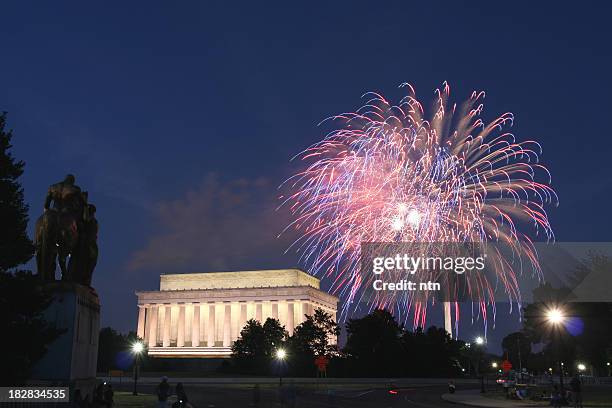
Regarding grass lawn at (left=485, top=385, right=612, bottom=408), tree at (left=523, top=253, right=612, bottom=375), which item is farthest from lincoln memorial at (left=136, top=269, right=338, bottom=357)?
grass lawn at (left=485, top=385, right=612, bottom=408)

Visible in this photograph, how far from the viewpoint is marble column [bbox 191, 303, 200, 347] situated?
147m

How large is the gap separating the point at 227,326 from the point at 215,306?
6003 mm

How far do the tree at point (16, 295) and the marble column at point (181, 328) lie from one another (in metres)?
130

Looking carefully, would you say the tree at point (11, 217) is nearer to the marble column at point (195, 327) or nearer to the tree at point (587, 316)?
the tree at point (587, 316)

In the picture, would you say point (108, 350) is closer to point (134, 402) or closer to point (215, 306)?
point (215, 306)

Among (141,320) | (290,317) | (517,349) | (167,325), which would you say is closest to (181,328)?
(167,325)

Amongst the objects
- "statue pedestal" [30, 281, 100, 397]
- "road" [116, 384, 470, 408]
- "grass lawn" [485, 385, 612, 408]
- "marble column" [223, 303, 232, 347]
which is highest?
"marble column" [223, 303, 232, 347]

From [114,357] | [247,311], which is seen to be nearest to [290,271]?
[247,311]

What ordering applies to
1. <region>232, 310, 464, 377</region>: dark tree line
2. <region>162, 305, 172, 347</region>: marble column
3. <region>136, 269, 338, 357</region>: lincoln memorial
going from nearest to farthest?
1. <region>232, 310, 464, 377</region>: dark tree line
2. <region>136, 269, 338, 357</region>: lincoln memorial
3. <region>162, 305, 172, 347</region>: marble column

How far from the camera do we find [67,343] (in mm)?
22891

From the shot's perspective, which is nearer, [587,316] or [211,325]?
[587,316]

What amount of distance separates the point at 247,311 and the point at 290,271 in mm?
13896

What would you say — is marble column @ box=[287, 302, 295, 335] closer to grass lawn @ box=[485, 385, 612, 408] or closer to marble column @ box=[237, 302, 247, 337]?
marble column @ box=[237, 302, 247, 337]

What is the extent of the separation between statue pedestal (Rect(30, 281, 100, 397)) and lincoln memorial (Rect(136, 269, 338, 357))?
116810 millimetres
